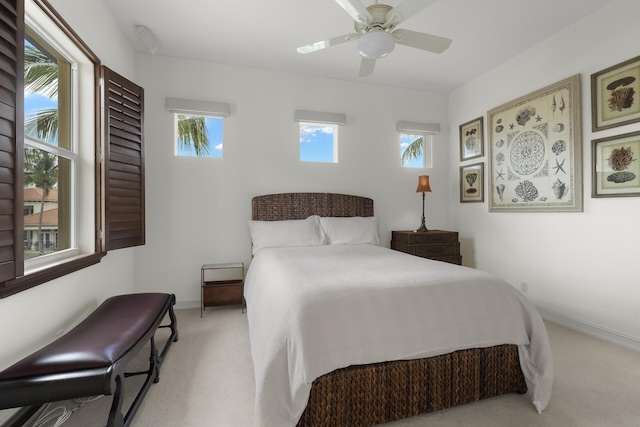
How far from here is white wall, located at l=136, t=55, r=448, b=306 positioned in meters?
3.20

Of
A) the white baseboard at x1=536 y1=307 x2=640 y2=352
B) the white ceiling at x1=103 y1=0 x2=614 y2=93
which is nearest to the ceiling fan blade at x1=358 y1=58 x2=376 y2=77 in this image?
the white ceiling at x1=103 y1=0 x2=614 y2=93

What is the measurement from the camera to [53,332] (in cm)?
165

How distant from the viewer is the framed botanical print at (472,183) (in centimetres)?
368

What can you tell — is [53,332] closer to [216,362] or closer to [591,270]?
[216,362]

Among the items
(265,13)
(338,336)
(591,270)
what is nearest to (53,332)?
(338,336)

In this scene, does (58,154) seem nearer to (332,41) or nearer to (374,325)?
(332,41)

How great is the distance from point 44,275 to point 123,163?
1.15 meters

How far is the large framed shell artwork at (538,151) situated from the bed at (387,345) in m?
1.79

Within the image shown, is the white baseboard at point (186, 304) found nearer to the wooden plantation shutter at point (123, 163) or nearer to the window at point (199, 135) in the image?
the wooden plantation shutter at point (123, 163)

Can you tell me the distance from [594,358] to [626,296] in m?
0.64

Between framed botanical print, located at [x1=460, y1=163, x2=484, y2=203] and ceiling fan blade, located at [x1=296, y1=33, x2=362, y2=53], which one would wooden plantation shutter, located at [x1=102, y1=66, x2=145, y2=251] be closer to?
ceiling fan blade, located at [x1=296, y1=33, x2=362, y2=53]

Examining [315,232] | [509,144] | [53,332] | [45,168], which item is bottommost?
[53,332]

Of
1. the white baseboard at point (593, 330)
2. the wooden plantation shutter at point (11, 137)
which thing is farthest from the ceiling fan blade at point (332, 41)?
the white baseboard at point (593, 330)

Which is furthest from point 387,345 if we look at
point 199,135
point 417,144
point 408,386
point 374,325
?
point 417,144
